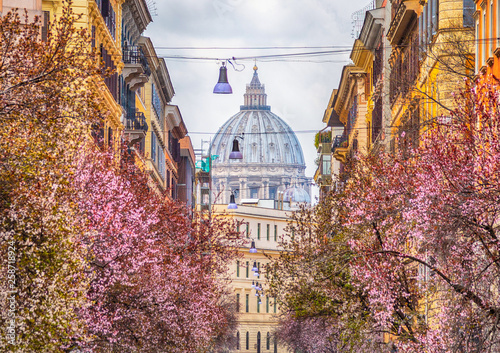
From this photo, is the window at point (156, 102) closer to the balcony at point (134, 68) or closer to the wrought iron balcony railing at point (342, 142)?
the wrought iron balcony railing at point (342, 142)

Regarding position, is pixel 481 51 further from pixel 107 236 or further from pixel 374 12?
pixel 374 12

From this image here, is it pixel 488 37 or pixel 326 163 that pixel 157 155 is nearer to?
pixel 326 163

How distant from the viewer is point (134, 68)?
58438 millimetres

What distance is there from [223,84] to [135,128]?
17453 millimetres

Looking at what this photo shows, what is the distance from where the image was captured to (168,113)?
8719cm

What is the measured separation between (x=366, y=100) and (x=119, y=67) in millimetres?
20040

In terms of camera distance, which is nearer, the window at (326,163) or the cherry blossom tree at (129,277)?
the cherry blossom tree at (129,277)

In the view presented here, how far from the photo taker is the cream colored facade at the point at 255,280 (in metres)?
146

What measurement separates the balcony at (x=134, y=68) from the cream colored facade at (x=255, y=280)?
84366 millimetres

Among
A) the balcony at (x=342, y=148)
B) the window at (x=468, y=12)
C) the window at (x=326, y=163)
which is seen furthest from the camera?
the window at (x=326, y=163)

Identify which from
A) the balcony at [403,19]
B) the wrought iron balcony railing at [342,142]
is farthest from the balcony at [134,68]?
the wrought iron balcony railing at [342,142]

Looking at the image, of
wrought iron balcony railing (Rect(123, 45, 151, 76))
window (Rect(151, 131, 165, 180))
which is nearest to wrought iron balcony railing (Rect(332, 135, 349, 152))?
window (Rect(151, 131, 165, 180))

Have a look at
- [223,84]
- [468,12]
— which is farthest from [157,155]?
[468,12]

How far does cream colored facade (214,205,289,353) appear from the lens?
146 m
